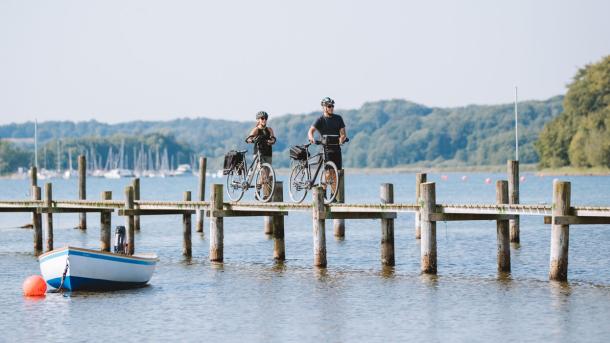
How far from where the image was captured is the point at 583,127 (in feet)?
498

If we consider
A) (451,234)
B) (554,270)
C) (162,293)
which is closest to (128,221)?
(162,293)

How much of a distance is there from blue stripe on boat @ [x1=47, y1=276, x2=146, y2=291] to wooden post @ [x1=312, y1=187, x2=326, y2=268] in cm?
520

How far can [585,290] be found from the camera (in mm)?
28969

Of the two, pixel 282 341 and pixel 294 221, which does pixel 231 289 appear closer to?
pixel 282 341

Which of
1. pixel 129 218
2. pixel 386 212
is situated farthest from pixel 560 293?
pixel 129 218

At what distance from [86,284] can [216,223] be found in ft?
19.7

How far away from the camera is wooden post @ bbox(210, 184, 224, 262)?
34219 millimetres

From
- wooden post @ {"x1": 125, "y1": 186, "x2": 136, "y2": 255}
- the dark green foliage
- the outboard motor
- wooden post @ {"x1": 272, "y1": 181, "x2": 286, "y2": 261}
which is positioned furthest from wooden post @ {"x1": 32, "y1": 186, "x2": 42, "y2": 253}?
the dark green foliage

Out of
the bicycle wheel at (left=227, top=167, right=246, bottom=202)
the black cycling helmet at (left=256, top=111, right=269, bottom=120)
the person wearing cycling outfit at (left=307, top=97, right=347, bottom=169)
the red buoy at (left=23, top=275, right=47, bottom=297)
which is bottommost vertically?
the red buoy at (left=23, top=275, right=47, bottom=297)

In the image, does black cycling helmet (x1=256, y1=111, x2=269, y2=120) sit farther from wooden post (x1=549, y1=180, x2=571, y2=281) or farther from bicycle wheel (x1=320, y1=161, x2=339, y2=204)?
wooden post (x1=549, y1=180, x2=571, y2=281)

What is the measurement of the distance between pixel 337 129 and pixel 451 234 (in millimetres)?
25270

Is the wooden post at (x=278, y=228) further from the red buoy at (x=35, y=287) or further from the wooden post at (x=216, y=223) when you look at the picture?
the red buoy at (x=35, y=287)

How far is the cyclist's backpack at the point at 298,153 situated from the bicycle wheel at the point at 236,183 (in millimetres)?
2949

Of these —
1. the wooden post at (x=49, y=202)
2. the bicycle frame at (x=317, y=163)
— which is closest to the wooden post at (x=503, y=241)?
the bicycle frame at (x=317, y=163)
